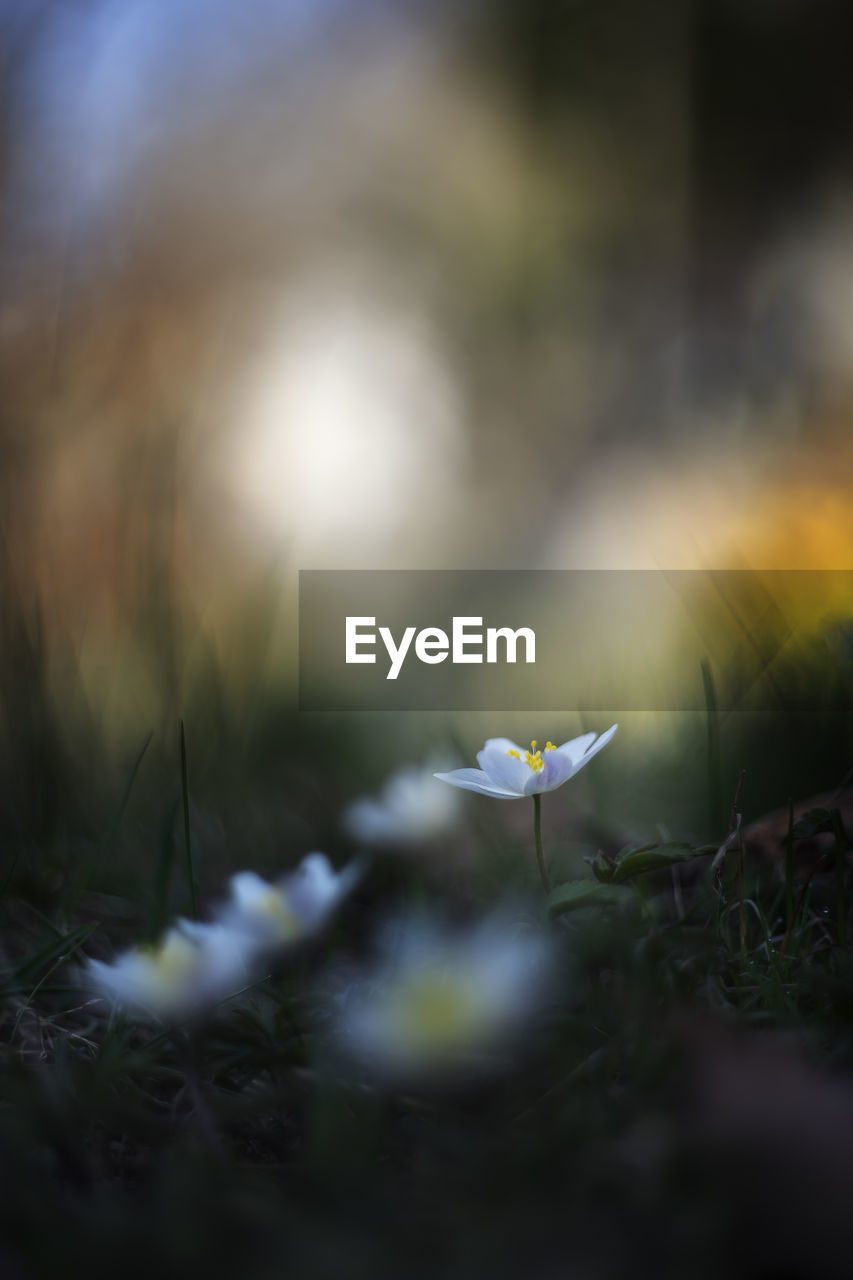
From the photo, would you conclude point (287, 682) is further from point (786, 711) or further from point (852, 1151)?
point (852, 1151)

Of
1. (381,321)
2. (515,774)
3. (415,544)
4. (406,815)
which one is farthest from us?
(381,321)

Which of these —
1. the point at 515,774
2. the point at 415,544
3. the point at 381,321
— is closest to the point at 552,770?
the point at 515,774

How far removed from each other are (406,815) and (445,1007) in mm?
297

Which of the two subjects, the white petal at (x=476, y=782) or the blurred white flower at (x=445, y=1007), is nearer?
the blurred white flower at (x=445, y=1007)

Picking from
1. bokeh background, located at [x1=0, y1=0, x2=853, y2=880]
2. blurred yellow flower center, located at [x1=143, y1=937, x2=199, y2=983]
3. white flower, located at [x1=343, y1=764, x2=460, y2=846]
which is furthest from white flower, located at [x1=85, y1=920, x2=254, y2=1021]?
bokeh background, located at [x1=0, y1=0, x2=853, y2=880]

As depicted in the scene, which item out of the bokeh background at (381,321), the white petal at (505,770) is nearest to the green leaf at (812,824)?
the white petal at (505,770)

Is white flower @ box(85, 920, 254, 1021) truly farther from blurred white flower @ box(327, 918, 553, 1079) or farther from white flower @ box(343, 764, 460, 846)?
white flower @ box(343, 764, 460, 846)

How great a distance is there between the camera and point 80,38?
1823 millimetres

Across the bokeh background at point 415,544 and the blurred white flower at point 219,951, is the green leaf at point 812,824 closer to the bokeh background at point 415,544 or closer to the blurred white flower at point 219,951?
the bokeh background at point 415,544

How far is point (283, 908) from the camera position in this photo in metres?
0.52

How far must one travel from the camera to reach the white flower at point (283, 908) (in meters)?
0.50

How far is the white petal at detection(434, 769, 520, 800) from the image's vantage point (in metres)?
0.51

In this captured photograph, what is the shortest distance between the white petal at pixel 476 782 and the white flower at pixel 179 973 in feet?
0.45

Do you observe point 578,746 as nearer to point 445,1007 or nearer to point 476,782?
point 476,782
